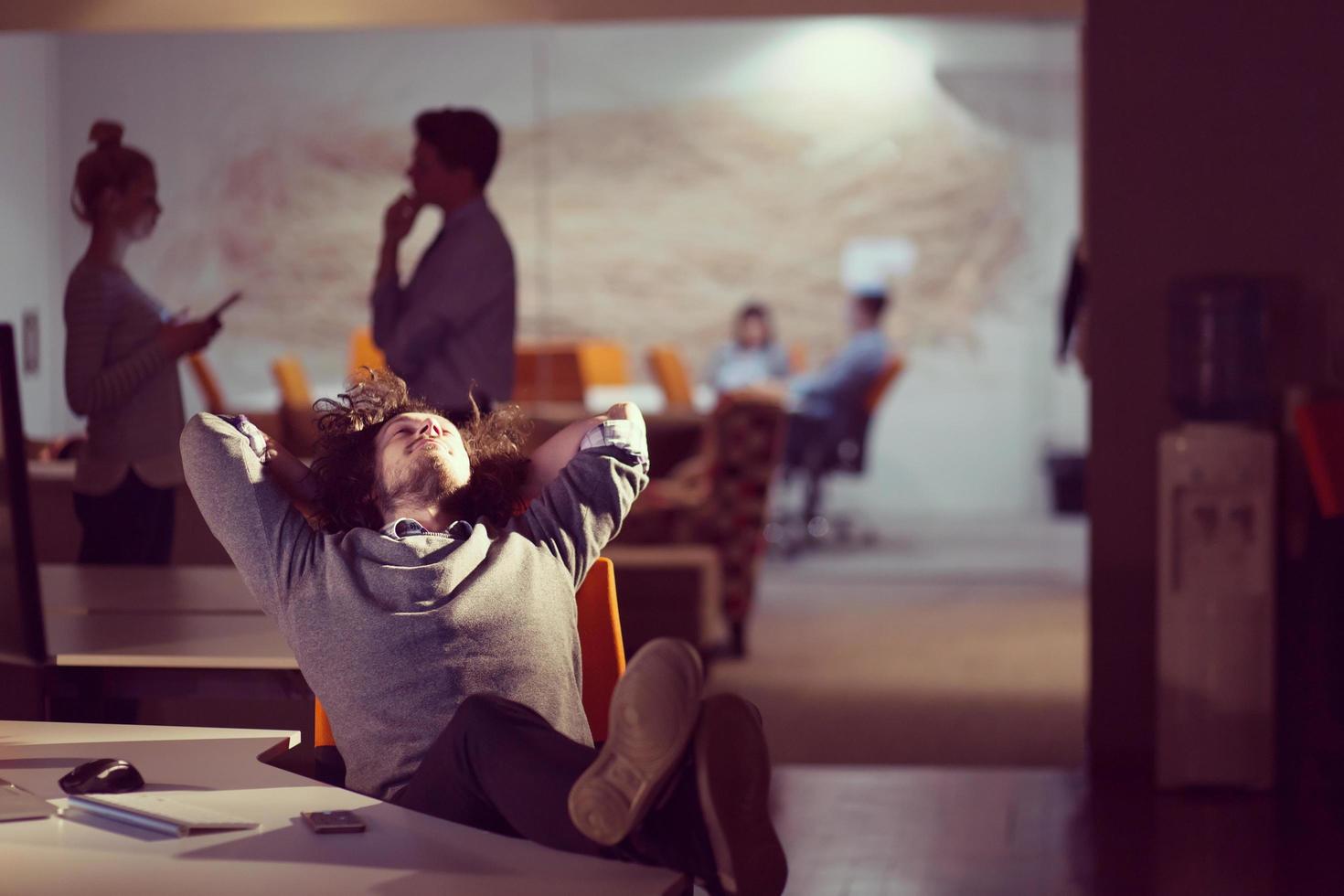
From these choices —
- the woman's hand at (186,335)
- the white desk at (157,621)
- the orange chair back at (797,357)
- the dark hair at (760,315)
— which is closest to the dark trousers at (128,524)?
the white desk at (157,621)

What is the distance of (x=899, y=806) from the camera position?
13.6 ft

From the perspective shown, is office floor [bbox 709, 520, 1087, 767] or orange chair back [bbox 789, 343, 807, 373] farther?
orange chair back [bbox 789, 343, 807, 373]

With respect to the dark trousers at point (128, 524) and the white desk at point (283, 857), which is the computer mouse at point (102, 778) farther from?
the dark trousers at point (128, 524)

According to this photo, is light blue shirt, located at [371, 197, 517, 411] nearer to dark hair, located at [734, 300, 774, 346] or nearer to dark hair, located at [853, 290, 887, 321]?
dark hair, located at [734, 300, 774, 346]

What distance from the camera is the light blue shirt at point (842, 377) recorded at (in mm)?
7797

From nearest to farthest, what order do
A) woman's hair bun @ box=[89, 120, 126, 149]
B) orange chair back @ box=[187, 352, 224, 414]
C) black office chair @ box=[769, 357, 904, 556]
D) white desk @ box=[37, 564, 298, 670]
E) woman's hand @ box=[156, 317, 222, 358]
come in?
white desk @ box=[37, 564, 298, 670]
woman's hand @ box=[156, 317, 222, 358]
woman's hair bun @ box=[89, 120, 126, 149]
orange chair back @ box=[187, 352, 224, 414]
black office chair @ box=[769, 357, 904, 556]

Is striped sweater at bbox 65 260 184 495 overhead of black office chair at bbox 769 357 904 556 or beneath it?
overhead

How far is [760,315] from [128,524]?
4.03 m

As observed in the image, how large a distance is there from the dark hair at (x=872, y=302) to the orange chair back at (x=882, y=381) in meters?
0.25

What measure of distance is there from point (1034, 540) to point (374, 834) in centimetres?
659

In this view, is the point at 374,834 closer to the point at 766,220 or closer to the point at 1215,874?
the point at 1215,874

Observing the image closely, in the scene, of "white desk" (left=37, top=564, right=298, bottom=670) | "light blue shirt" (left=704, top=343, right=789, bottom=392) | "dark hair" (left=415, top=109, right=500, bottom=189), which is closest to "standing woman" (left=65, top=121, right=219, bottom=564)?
"white desk" (left=37, top=564, right=298, bottom=670)

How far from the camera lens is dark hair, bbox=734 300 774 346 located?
756 cm

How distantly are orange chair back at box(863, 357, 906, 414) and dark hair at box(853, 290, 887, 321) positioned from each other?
25 cm
